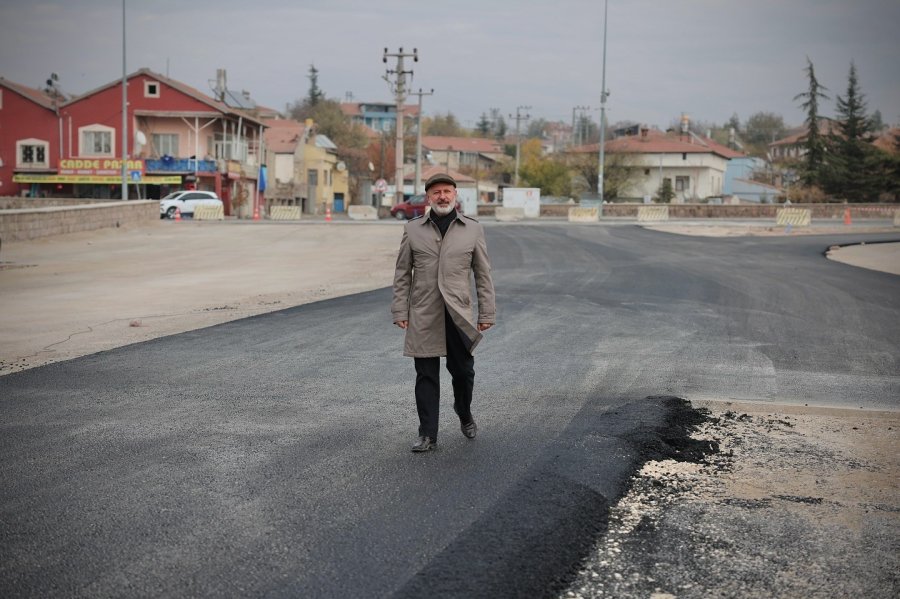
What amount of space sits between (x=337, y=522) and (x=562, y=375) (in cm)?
508

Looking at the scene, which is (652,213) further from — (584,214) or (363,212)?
(363,212)

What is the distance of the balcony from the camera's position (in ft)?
216

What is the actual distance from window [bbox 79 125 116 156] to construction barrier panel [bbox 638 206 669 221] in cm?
3550

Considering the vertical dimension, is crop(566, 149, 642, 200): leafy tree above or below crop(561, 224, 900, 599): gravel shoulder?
above

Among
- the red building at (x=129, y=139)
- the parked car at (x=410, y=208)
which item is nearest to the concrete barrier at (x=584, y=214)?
the parked car at (x=410, y=208)

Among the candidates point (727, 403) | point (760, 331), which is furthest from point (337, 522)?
point (760, 331)

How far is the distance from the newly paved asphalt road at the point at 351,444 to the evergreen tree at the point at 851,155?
7264 centimetres

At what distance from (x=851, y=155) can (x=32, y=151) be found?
67537mm

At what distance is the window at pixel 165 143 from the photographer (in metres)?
68.7

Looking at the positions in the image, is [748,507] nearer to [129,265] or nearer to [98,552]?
[98,552]

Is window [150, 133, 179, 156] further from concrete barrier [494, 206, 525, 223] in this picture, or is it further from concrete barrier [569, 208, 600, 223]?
concrete barrier [569, 208, 600, 223]

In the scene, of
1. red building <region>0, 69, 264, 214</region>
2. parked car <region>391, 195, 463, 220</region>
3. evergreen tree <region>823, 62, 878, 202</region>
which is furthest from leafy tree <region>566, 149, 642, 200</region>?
red building <region>0, 69, 264, 214</region>

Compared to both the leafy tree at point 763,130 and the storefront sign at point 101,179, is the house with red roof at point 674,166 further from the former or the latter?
the leafy tree at point 763,130

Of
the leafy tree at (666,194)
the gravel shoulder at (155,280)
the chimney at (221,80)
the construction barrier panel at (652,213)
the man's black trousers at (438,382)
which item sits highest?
the chimney at (221,80)
